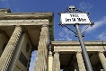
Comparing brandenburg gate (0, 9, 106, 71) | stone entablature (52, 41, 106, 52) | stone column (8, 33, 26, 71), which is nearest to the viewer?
brandenburg gate (0, 9, 106, 71)

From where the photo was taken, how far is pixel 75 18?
4.94 meters

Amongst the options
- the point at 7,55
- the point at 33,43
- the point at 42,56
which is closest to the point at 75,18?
the point at 42,56

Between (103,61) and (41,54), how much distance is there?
12897 millimetres

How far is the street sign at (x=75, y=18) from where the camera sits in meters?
4.88

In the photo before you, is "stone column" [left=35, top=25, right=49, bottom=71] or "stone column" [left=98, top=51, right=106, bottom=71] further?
"stone column" [left=98, top=51, right=106, bottom=71]

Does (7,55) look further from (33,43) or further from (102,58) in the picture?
(102,58)

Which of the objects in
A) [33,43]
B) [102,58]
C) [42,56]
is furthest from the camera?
[33,43]

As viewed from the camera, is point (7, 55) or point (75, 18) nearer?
point (75, 18)

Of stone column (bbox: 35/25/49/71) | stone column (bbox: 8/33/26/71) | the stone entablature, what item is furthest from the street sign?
the stone entablature

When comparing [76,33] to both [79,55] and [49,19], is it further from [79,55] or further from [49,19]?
[79,55]

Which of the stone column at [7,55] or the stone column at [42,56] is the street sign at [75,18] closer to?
the stone column at [42,56]

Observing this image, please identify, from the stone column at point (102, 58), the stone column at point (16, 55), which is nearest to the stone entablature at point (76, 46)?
the stone column at point (102, 58)

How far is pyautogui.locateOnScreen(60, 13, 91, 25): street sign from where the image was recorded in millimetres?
4879

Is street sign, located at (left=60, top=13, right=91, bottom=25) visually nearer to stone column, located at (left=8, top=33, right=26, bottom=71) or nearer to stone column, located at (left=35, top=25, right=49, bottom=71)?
stone column, located at (left=35, top=25, right=49, bottom=71)
